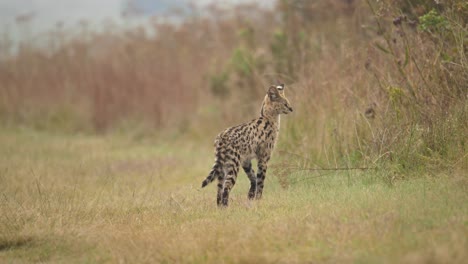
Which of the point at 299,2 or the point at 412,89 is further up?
the point at 299,2

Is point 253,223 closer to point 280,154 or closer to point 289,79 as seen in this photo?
point 280,154

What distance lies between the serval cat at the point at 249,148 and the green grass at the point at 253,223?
261mm

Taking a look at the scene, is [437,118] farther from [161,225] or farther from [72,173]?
[72,173]

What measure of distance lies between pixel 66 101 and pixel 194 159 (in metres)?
7.82

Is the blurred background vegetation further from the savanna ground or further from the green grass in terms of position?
the green grass

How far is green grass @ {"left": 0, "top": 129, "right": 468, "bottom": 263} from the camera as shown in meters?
6.04

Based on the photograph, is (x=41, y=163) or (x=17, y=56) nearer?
(x=41, y=163)

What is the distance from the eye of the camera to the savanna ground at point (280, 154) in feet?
21.2

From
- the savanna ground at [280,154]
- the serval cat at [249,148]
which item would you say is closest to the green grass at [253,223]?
the savanna ground at [280,154]

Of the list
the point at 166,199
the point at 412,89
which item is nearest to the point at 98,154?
the point at 166,199

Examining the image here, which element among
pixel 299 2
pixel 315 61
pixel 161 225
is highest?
pixel 299 2

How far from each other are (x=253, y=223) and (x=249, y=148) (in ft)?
6.67

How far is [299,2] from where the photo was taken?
16625 millimetres

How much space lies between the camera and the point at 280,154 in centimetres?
1177
